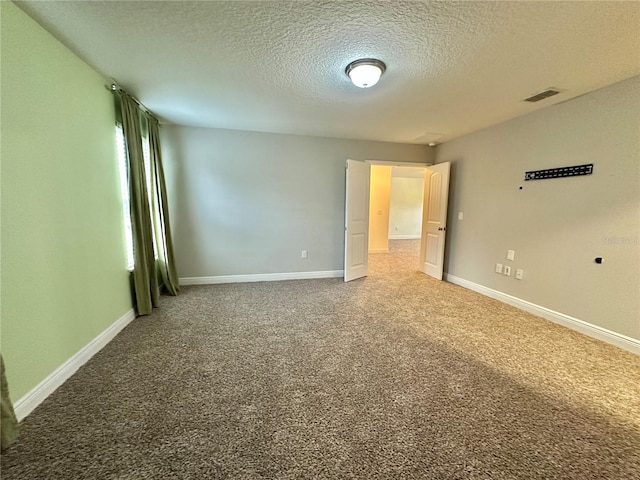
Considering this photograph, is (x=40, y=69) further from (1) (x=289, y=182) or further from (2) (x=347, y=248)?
(2) (x=347, y=248)

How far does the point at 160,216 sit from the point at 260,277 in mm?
1784

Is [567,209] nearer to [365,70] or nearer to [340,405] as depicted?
[365,70]

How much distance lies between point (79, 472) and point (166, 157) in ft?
12.3

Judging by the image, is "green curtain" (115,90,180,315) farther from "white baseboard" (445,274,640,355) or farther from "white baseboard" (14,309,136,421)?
"white baseboard" (445,274,640,355)

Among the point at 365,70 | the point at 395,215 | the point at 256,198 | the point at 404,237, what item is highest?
the point at 365,70

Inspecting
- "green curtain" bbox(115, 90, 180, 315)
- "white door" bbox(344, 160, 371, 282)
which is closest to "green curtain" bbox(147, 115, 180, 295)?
"green curtain" bbox(115, 90, 180, 315)

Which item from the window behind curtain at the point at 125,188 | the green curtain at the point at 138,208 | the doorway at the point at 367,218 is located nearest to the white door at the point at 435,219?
the doorway at the point at 367,218

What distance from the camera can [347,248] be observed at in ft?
14.2

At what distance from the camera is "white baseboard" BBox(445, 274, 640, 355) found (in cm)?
238

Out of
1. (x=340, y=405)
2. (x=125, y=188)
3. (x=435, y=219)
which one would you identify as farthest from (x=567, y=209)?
(x=125, y=188)

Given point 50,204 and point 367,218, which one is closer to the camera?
point 50,204

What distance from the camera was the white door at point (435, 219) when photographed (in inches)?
175

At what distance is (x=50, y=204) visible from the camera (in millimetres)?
1790

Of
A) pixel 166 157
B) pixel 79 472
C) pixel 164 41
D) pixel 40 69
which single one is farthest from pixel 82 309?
pixel 166 157
